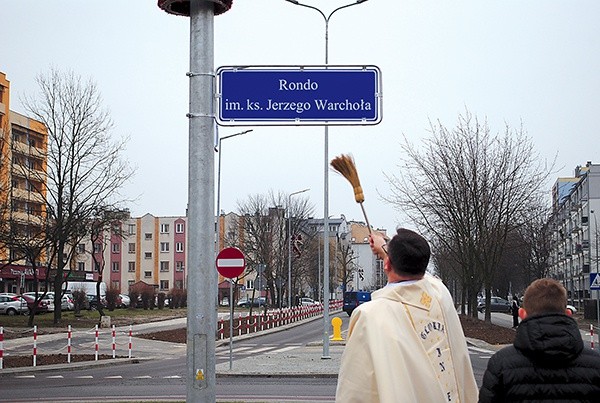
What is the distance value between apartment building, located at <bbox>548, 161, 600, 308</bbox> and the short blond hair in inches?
2555

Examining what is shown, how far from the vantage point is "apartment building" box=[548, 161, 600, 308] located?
275 ft

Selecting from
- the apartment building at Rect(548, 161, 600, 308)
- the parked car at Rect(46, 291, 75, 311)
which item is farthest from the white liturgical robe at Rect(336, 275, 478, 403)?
the apartment building at Rect(548, 161, 600, 308)

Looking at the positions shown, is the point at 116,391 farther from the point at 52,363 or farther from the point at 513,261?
the point at 513,261

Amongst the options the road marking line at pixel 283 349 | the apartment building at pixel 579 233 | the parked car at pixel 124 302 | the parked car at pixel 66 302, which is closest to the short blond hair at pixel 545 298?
the road marking line at pixel 283 349

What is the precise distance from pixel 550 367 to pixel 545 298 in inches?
13.2

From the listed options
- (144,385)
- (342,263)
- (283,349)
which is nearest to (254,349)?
(283,349)

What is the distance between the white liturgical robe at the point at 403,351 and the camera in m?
3.81

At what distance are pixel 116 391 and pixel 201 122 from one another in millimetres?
12416

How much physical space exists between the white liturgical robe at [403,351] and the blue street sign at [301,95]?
224 cm

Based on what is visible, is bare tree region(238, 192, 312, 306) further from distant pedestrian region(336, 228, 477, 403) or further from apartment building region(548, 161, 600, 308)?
distant pedestrian region(336, 228, 477, 403)

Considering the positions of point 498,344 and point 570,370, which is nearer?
point 570,370

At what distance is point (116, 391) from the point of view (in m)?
16.7

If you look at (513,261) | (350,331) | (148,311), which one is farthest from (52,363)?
(513,261)

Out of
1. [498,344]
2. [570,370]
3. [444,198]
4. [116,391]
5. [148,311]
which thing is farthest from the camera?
[148,311]
